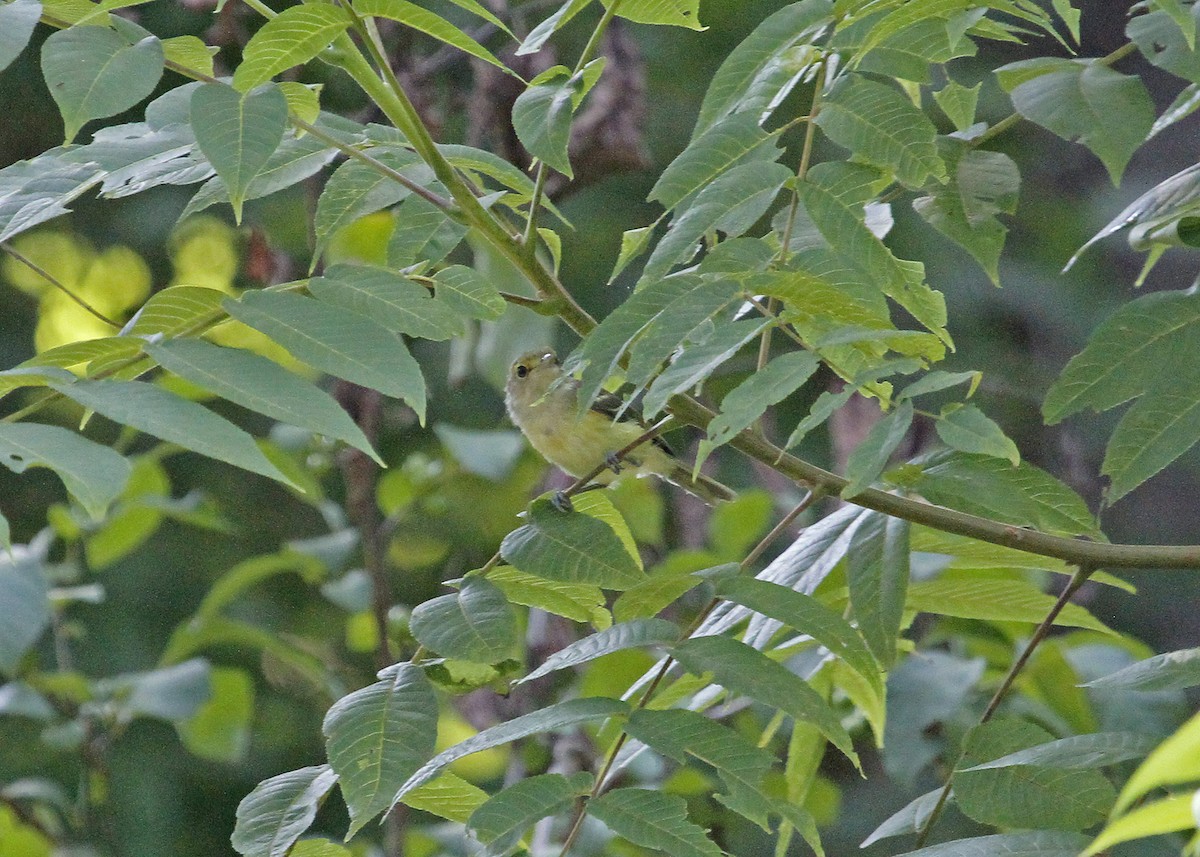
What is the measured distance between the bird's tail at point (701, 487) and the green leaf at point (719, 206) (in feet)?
7.40

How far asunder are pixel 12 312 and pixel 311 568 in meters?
3.95

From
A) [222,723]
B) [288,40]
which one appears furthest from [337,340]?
[222,723]

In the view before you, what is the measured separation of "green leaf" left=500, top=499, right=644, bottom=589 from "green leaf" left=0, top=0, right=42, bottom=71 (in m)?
0.86

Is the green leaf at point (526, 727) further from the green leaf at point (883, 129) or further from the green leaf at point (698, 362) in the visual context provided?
the green leaf at point (883, 129)

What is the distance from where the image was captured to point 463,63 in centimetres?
628

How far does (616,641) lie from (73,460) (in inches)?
26.2

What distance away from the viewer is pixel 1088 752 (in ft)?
5.46

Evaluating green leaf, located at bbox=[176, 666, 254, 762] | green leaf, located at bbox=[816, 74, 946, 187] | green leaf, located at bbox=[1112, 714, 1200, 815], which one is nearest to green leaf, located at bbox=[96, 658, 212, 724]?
green leaf, located at bbox=[176, 666, 254, 762]

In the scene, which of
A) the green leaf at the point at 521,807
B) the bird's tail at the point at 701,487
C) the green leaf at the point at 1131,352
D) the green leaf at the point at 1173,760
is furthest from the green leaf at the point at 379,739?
the bird's tail at the point at 701,487

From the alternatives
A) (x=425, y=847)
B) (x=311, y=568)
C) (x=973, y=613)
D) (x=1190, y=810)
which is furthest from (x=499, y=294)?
(x=425, y=847)

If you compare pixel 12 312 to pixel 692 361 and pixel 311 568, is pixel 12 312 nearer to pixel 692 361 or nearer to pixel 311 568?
pixel 311 568

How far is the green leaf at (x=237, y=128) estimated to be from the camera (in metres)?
1.64

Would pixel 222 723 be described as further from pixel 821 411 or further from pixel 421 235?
pixel 821 411

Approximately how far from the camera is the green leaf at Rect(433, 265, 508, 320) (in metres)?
2.01
